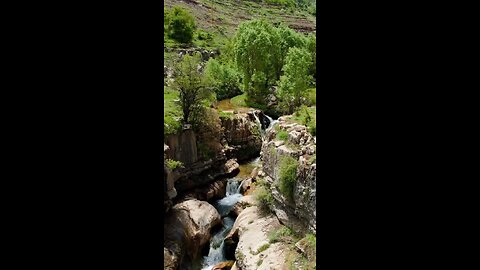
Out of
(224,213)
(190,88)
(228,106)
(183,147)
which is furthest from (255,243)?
(228,106)

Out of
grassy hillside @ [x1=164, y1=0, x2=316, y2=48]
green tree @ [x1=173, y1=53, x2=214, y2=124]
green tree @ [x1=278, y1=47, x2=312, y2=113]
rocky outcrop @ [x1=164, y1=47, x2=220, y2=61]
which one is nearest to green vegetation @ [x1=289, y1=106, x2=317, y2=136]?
green tree @ [x1=173, y1=53, x2=214, y2=124]

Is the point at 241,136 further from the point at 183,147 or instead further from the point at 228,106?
the point at 228,106

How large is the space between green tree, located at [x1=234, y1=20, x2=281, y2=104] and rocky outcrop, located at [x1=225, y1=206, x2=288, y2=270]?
13.4 metres

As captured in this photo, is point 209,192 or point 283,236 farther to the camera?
point 209,192

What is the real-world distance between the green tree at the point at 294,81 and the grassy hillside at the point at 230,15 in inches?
758

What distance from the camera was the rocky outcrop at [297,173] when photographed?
13695 mm

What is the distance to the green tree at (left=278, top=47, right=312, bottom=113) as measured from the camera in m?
24.4

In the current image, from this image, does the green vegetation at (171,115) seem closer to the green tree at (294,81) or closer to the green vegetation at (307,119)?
the green vegetation at (307,119)

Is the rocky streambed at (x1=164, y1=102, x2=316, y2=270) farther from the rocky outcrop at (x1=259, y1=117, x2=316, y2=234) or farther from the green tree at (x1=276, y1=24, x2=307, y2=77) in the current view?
the green tree at (x1=276, y1=24, x2=307, y2=77)

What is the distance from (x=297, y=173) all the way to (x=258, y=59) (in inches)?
679

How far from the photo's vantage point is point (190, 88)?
67.1ft

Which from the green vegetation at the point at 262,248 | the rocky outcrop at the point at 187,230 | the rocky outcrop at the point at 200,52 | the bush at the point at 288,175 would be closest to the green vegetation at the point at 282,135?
the bush at the point at 288,175

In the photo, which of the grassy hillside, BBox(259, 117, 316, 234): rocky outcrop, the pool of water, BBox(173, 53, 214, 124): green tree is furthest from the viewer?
the grassy hillside
